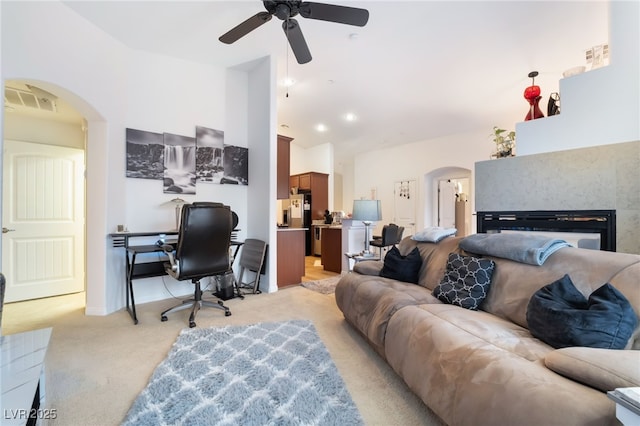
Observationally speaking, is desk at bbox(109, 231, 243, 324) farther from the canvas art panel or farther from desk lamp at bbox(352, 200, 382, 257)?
desk lamp at bbox(352, 200, 382, 257)

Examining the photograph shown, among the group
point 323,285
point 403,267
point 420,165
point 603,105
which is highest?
point 420,165

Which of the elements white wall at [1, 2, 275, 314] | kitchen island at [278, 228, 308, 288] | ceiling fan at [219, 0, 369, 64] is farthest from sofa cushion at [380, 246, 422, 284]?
ceiling fan at [219, 0, 369, 64]

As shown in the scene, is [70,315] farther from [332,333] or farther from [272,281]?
[332,333]

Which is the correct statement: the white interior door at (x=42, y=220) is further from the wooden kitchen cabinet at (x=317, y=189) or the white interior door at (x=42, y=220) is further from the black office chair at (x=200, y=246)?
the wooden kitchen cabinet at (x=317, y=189)

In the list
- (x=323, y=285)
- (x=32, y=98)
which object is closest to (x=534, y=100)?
(x=323, y=285)

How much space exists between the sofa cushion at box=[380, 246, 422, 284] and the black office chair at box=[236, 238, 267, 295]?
5.70ft

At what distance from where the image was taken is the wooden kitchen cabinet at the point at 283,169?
4.31 meters

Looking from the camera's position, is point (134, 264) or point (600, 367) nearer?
point (600, 367)

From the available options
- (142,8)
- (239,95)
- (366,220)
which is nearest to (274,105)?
(239,95)

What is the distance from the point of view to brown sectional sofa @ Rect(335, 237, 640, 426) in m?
0.89

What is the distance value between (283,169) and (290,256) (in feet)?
4.55

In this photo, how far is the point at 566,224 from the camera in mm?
2738

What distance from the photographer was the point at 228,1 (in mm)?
2746

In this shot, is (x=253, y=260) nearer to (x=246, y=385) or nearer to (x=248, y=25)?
(x=246, y=385)
